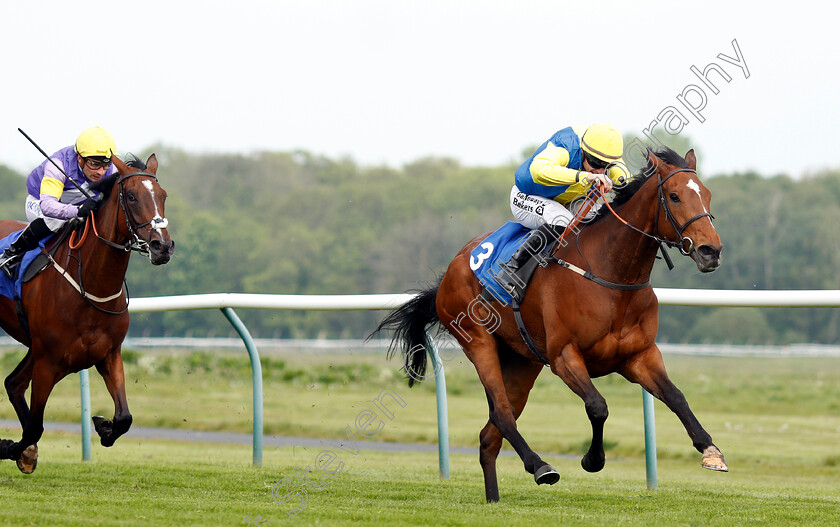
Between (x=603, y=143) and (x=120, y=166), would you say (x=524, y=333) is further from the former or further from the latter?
(x=120, y=166)

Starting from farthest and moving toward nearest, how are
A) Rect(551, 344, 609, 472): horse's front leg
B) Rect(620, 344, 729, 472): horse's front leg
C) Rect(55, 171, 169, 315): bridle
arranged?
Rect(55, 171, 169, 315): bridle → Rect(551, 344, 609, 472): horse's front leg → Rect(620, 344, 729, 472): horse's front leg

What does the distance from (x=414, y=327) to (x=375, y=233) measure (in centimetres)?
3191

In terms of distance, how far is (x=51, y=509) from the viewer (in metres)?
4.34

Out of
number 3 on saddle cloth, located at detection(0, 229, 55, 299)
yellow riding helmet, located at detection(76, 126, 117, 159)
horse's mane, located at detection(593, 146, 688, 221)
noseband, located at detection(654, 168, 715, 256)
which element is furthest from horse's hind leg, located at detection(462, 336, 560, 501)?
number 3 on saddle cloth, located at detection(0, 229, 55, 299)

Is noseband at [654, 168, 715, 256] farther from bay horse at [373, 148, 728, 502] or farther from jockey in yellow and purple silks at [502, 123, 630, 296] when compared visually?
jockey in yellow and purple silks at [502, 123, 630, 296]

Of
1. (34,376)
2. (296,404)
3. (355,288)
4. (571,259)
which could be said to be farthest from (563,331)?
(355,288)

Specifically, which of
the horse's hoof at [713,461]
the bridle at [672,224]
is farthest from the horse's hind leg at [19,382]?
the horse's hoof at [713,461]

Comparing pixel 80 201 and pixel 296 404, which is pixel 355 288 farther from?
pixel 80 201

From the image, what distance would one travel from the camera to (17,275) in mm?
5766

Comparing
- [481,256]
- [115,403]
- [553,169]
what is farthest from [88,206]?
[553,169]

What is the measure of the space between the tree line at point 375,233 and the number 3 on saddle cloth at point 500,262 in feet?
42.2

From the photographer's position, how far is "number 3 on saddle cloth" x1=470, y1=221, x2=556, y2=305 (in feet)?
17.4

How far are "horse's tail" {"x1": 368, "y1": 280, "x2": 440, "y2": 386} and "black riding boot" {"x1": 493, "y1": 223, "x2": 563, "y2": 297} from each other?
0.90 metres

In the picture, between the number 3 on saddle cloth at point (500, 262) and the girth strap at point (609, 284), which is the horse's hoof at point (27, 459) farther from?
the girth strap at point (609, 284)
